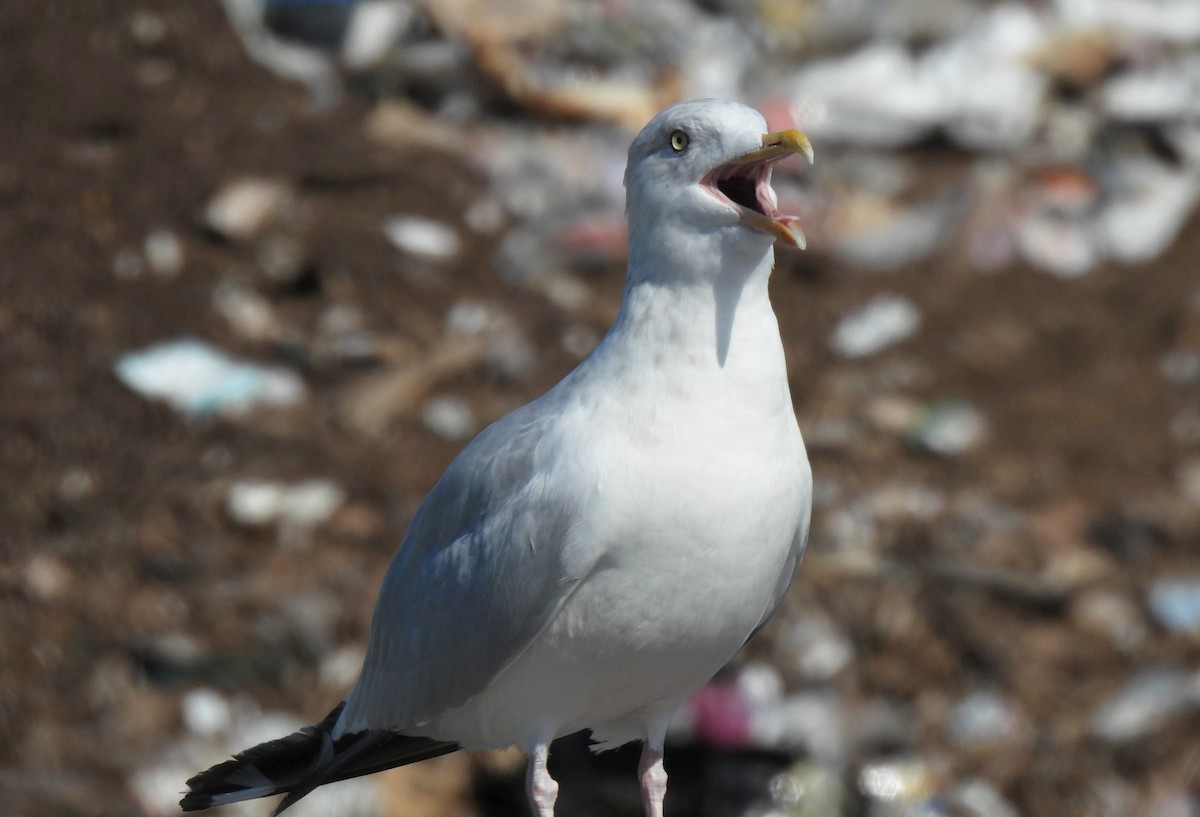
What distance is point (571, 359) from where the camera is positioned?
16.5ft

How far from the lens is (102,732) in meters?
3.67

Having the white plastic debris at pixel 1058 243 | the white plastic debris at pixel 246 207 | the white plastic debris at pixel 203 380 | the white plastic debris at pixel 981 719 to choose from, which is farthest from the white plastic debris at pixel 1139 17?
the white plastic debris at pixel 203 380

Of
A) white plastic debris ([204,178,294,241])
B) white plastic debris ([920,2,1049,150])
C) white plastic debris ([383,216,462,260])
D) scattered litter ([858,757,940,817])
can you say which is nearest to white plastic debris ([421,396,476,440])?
white plastic debris ([383,216,462,260])

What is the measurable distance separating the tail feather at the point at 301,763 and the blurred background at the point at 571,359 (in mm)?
971

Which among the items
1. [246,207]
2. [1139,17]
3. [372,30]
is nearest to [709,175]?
[246,207]

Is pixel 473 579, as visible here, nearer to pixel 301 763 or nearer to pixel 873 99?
pixel 301 763

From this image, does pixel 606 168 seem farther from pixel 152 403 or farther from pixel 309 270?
pixel 152 403

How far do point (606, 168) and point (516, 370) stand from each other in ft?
→ 3.65

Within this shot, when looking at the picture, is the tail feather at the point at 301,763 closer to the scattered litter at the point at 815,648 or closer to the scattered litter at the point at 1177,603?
the scattered litter at the point at 815,648

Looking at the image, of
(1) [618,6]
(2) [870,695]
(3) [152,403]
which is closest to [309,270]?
(3) [152,403]

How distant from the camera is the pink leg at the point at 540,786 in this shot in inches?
85.7

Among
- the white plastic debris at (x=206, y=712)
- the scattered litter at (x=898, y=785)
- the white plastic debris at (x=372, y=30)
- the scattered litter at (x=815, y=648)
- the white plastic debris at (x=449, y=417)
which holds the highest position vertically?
the white plastic debris at (x=372, y=30)

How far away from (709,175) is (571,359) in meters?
3.05

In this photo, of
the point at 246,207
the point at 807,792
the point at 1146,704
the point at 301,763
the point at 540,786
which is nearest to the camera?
the point at 540,786
